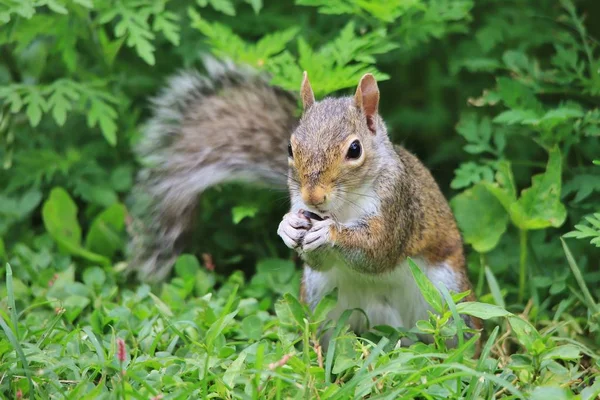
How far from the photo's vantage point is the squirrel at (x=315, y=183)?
85.0 inches

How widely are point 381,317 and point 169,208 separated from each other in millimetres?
857

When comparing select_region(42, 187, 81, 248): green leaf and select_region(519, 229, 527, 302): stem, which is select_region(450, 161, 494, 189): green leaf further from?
select_region(42, 187, 81, 248): green leaf

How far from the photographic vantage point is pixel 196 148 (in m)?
2.82

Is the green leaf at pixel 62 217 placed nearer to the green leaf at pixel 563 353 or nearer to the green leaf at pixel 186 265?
the green leaf at pixel 186 265

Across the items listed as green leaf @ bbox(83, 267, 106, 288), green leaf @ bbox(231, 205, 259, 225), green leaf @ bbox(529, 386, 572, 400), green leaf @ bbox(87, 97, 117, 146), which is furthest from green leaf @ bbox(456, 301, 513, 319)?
green leaf @ bbox(87, 97, 117, 146)

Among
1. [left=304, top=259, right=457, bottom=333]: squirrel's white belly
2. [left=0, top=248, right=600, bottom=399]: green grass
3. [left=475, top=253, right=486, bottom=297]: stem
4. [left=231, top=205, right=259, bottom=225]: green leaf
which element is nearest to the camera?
[left=0, top=248, right=600, bottom=399]: green grass

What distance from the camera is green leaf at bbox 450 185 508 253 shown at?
2.70 metres

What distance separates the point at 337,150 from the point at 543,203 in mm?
832

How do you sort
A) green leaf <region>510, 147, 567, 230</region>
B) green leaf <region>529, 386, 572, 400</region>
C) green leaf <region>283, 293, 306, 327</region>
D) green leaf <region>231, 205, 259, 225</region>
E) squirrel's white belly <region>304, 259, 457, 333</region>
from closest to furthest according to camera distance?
green leaf <region>529, 386, 572, 400</region>, green leaf <region>283, 293, 306, 327</region>, squirrel's white belly <region>304, 259, 457, 333</region>, green leaf <region>510, 147, 567, 230</region>, green leaf <region>231, 205, 259, 225</region>

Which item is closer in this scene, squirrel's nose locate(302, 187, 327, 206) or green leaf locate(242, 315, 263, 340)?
squirrel's nose locate(302, 187, 327, 206)

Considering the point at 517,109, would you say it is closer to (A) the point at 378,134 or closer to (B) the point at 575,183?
(B) the point at 575,183

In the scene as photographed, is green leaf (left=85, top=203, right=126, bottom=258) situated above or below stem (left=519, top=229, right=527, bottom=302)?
above

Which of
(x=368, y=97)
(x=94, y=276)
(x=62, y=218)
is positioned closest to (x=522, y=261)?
(x=368, y=97)

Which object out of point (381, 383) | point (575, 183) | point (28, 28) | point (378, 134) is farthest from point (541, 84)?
point (28, 28)
